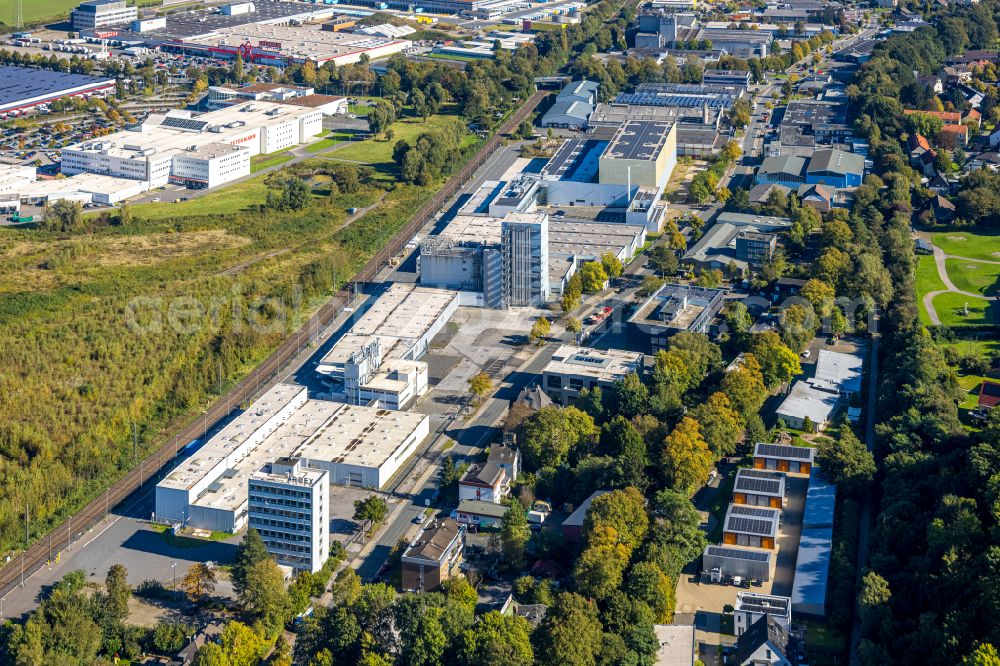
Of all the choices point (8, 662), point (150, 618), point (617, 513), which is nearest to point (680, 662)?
point (617, 513)

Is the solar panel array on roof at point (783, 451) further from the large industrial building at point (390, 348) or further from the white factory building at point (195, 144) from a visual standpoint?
the white factory building at point (195, 144)

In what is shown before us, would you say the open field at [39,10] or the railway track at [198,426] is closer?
the railway track at [198,426]

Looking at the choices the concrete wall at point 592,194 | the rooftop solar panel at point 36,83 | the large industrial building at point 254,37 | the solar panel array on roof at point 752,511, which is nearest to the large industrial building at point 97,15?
the large industrial building at point 254,37

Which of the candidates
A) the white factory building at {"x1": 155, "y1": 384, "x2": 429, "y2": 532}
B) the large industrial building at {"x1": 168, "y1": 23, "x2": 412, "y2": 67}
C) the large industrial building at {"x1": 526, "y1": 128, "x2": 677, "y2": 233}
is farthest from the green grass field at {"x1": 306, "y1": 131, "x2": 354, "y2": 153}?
the white factory building at {"x1": 155, "y1": 384, "x2": 429, "y2": 532}

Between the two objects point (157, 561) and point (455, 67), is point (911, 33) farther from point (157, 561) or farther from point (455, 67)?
point (157, 561)

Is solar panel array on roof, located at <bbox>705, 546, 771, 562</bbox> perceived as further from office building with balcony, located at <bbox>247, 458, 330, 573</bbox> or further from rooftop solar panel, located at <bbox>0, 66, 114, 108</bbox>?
rooftop solar panel, located at <bbox>0, 66, 114, 108</bbox>

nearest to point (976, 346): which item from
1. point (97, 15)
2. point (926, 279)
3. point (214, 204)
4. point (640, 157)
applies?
point (926, 279)
